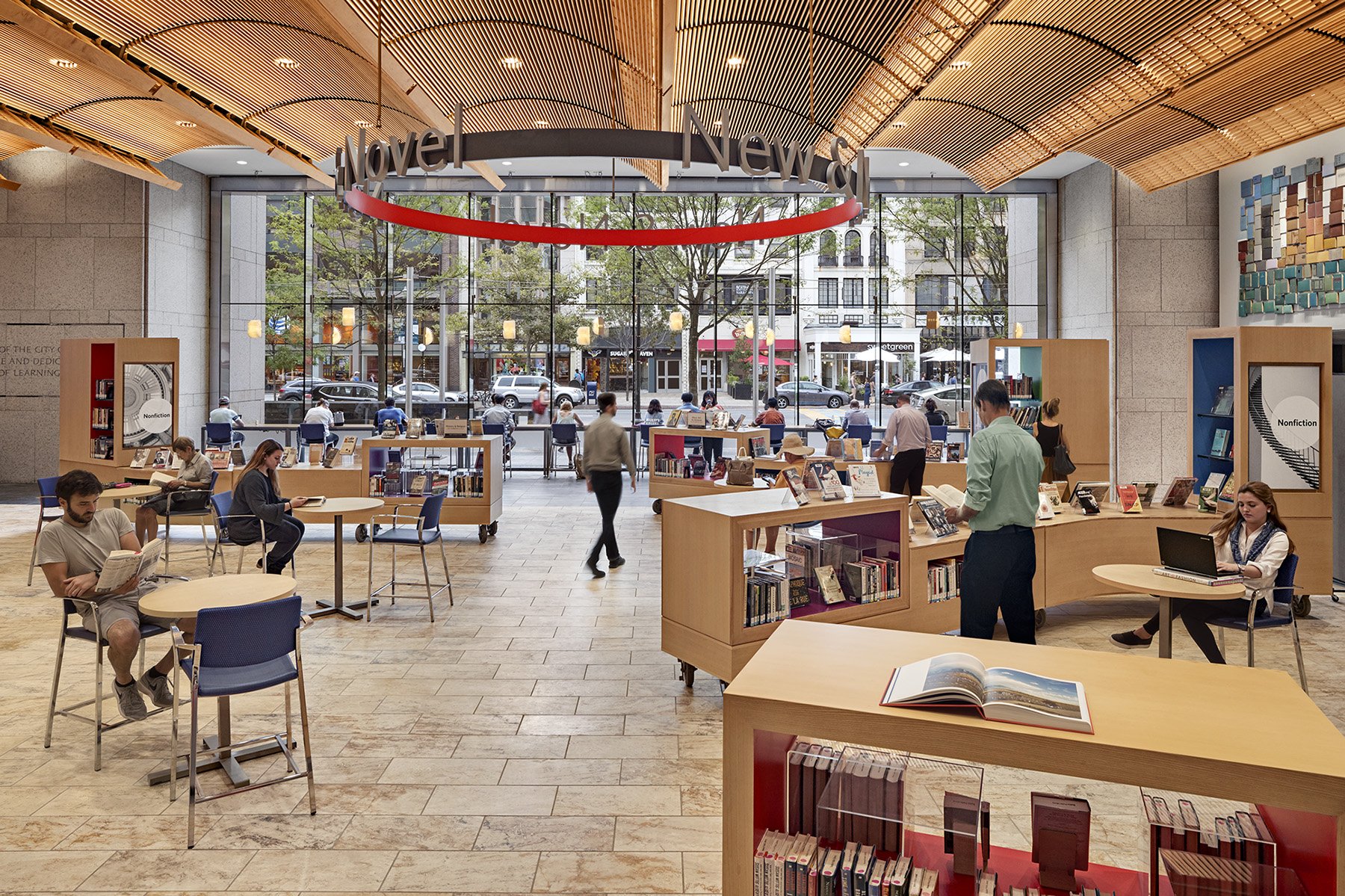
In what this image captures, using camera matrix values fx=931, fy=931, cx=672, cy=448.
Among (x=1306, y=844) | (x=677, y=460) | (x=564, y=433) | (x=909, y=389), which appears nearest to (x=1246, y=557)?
(x=1306, y=844)

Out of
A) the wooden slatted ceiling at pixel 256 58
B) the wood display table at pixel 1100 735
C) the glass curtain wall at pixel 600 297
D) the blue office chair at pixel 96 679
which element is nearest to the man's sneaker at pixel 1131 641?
the wood display table at pixel 1100 735

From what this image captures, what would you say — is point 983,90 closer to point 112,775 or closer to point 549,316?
point 112,775

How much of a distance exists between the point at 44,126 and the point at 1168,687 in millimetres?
12932

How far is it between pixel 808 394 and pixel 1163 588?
1476 centimetres

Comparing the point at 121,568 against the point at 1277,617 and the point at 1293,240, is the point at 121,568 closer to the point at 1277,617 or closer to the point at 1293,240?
the point at 1277,617

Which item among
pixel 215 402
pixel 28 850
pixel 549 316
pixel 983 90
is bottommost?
pixel 28 850

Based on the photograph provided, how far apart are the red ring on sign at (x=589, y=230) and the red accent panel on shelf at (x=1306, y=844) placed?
19.0 feet

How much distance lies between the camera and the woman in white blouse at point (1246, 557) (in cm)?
539

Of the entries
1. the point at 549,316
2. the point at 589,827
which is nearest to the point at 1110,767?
the point at 589,827

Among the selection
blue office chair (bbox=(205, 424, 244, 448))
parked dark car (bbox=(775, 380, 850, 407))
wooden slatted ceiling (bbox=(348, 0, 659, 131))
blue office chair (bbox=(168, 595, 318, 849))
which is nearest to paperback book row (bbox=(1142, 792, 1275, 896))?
blue office chair (bbox=(168, 595, 318, 849))

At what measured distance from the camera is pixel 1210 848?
2047 millimetres

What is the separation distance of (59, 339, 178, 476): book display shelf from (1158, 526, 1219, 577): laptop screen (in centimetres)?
1084

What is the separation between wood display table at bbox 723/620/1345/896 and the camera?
6.37ft

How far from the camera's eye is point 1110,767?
2043mm
